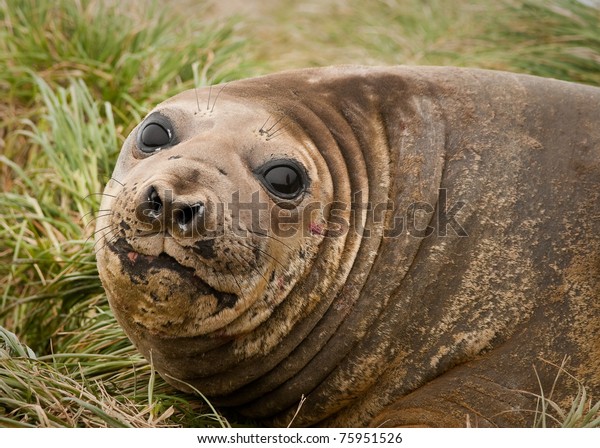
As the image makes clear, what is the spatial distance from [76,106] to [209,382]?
2.96 metres

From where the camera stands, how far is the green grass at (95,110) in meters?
4.15

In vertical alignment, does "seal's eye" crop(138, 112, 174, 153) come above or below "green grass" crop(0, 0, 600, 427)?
above

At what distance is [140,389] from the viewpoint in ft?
15.3

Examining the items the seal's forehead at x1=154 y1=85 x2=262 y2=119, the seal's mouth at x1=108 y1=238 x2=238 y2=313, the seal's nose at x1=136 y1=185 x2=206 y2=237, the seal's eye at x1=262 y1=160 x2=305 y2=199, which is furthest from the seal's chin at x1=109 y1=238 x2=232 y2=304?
the seal's forehead at x1=154 y1=85 x2=262 y2=119

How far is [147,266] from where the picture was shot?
3.68 meters

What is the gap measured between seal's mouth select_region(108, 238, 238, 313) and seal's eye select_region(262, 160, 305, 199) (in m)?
0.52

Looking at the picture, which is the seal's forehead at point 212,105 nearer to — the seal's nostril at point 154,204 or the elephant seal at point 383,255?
the elephant seal at point 383,255

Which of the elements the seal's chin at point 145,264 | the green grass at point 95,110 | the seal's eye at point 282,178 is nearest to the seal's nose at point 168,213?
the seal's chin at point 145,264

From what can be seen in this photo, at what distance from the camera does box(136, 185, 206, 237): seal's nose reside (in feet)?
11.7

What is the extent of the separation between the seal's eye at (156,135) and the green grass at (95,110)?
1041 mm

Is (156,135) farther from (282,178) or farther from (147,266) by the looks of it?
(147,266)

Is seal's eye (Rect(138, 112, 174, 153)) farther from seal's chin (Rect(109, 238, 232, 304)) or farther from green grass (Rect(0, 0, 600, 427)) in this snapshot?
green grass (Rect(0, 0, 600, 427))

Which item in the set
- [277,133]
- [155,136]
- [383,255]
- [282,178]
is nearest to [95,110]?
[155,136]

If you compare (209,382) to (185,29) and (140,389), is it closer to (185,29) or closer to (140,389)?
(140,389)
